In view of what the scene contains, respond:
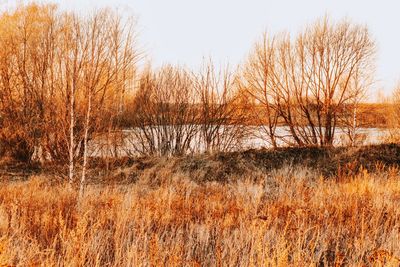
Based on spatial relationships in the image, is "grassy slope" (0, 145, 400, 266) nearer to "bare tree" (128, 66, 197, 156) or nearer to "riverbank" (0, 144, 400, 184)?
"riverbank" (0, 144, 400, 184)

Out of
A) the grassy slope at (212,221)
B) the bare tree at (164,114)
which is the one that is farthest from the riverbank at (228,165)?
the bare tree at (164,114)

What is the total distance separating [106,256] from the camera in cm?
310

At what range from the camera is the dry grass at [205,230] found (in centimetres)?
269

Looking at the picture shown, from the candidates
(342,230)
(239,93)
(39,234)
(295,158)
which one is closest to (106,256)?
(39,234)

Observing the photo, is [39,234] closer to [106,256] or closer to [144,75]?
[106,256]

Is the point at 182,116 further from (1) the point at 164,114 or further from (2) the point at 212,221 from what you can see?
(2) the point at 212,221

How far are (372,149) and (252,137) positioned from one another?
3799 millimetres

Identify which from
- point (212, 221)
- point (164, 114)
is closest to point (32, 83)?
point (164, 114)

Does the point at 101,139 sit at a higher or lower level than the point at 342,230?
higher

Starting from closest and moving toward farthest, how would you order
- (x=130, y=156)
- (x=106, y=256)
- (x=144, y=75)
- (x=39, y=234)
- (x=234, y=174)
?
(x=106, y=256)
(x=39, y=234)
(x=234, y=174)
(x=130, y=156)
(x=144, y=75)

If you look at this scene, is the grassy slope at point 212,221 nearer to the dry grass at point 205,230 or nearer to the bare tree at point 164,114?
the dry grass at point 205,230

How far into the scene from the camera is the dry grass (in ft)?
8.83

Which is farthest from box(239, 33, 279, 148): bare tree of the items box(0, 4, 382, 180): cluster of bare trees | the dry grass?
the dry grass

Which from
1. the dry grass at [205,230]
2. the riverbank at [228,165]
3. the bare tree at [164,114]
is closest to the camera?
the dry grass at [205,230]
